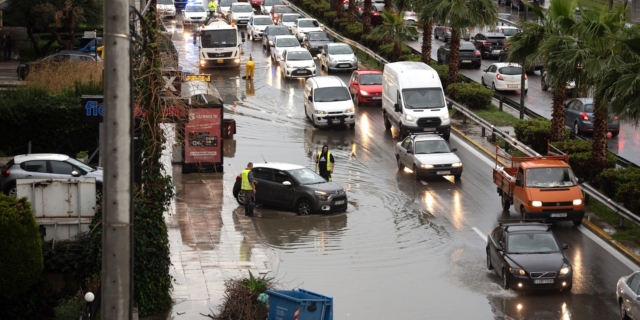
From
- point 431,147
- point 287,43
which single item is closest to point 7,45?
point 287,43

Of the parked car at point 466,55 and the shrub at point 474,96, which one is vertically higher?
the parked car at point 466,55

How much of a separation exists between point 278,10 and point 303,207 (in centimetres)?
4375

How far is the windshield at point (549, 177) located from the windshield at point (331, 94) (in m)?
14.3

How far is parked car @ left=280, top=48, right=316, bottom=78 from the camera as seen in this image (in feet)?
166

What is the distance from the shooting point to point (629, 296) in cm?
1956

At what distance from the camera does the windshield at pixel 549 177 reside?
1091 inches

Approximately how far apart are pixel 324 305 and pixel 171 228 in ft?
33.9

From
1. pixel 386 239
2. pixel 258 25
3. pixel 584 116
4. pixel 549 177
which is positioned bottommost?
pixel 386 239

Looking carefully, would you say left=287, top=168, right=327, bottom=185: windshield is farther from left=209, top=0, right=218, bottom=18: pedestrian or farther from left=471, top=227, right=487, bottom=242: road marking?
left=209, top=0, right=218, bottom=18: pedestrian

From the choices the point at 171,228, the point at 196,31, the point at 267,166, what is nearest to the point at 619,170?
the point at 267,166

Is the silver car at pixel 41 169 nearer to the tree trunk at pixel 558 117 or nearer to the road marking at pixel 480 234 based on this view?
the road marking at pixel 480 234

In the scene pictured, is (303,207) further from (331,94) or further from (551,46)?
(331,94)

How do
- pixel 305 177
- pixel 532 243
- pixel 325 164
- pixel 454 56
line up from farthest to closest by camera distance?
pixel 454 56
pixel 325 164
pixel 305 177
pixel 532 243

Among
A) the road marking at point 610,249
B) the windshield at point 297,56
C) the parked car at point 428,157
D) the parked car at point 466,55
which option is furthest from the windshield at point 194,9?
the road marking at point 610,249
